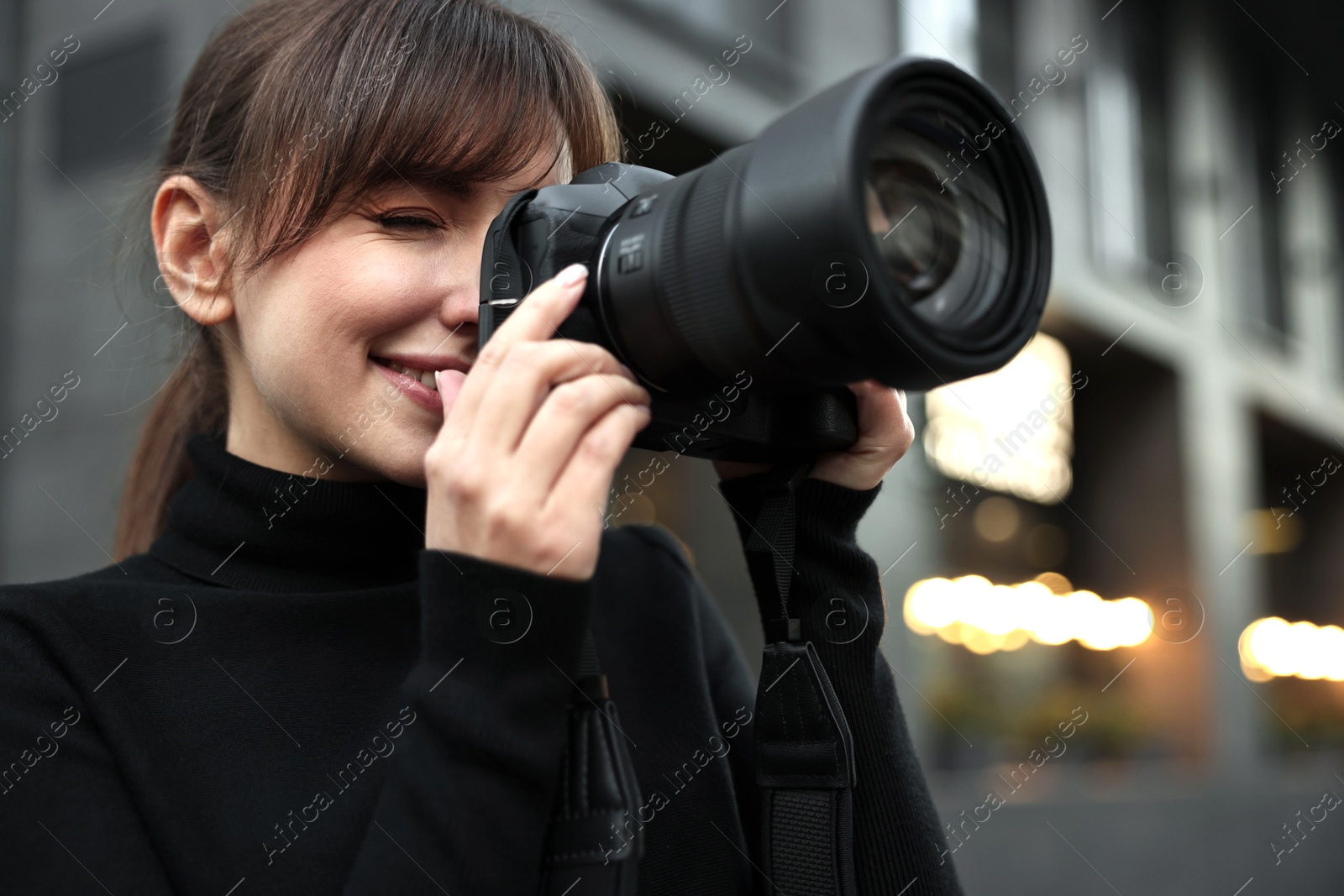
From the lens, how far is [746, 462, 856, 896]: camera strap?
874mm

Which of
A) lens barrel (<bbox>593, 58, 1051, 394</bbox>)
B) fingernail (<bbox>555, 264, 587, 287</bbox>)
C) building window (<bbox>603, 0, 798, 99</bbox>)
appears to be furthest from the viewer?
building window (<bbox>603, 0, 798, 99</bbox>)

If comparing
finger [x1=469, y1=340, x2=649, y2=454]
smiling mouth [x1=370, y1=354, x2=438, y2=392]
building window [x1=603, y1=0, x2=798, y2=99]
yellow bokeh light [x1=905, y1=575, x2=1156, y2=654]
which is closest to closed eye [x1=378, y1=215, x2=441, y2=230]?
smiling mouth [x1=370, y1=354, x2=438, y2=392]

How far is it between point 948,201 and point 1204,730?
6736 mm

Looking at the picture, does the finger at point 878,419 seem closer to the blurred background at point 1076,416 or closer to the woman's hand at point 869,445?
the woman's hand at point 869,445

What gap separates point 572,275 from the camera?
0.80m

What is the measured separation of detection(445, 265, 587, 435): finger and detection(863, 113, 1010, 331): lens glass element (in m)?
0.22

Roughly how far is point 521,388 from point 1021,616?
6346 mm

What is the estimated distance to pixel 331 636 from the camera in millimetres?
949

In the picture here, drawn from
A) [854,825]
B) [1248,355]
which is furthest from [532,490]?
[1248,355]

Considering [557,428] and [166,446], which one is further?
[166,446]

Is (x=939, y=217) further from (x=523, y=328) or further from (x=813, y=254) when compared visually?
(x=523, y=328)

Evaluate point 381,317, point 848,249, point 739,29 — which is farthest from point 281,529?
point 739,29

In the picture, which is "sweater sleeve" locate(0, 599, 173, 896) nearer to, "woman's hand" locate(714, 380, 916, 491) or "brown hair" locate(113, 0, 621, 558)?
"brown hair" locate(113, 0, 621, 558)

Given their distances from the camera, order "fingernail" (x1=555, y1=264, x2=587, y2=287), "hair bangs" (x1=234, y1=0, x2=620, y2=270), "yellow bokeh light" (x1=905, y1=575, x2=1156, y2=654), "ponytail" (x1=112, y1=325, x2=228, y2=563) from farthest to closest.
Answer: "yellow bokeh light" (x1=905, y1=575, x2=1156, y2=654), "ponytail" (x1=112, y1=325, x2=228, y2=563), "hair bangs" (x1=234, y1=0, x2=620, y2=270), "fingernail" (x1=555, y1=264, x2=587, y2=287)
